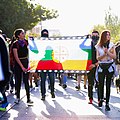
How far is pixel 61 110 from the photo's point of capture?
8844 mm

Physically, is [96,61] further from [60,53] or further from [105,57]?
[60,53]

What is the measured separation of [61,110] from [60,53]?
1.84 metres

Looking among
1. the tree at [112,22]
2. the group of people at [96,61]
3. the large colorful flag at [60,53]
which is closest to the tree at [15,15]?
the large colorful flag at [60,53]

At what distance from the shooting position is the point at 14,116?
8094mm

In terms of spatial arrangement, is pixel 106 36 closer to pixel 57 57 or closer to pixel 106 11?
pixel 57 57

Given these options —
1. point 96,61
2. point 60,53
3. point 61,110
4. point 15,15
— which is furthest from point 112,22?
point 61,110

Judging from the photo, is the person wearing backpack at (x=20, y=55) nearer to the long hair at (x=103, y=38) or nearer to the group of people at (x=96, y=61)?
the group of people at (x=96, y=61)

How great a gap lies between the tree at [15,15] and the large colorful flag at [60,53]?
64.9ft

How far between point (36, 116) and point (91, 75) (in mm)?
2069

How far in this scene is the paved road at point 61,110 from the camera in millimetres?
8016

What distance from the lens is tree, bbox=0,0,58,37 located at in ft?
99.6

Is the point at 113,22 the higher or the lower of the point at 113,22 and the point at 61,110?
the higher

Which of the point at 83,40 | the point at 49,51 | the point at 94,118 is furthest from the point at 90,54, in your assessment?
the point at 94,118

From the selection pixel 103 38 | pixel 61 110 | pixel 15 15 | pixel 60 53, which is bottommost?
pixel 61 110
